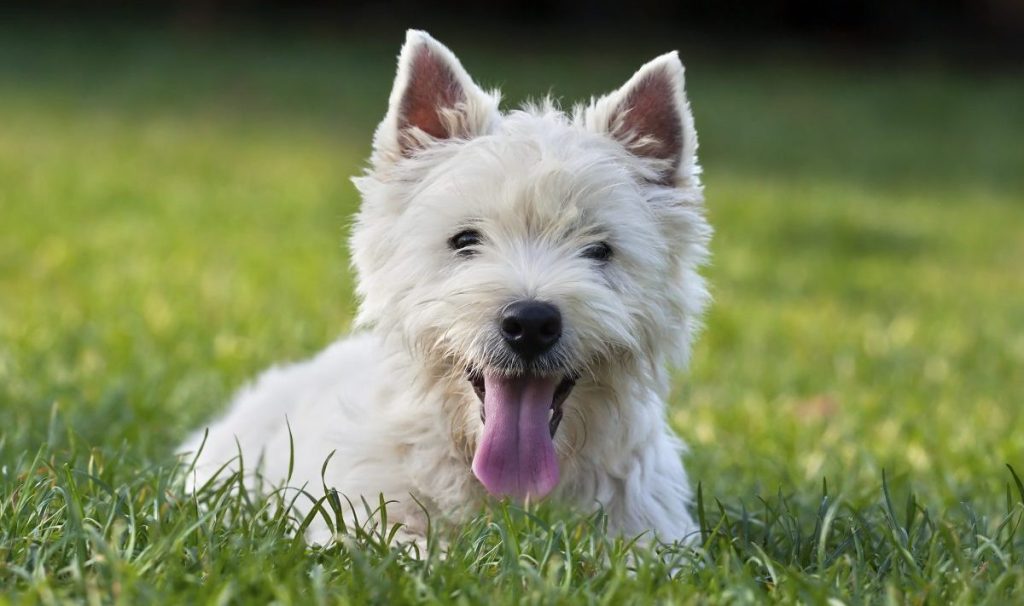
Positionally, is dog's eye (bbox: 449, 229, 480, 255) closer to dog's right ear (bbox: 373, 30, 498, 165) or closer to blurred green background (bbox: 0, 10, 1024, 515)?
dog's right ear (bbox: 373, 30, 498, 165)

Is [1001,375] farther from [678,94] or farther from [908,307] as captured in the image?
[678,94]

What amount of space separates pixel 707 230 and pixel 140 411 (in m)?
2.94

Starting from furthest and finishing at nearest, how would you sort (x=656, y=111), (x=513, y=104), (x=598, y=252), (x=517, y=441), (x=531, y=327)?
(x=513, y=104) < (x=656, y=111) < (x=598, y=252) < (x=517, y=441) < (x=531, y=327)

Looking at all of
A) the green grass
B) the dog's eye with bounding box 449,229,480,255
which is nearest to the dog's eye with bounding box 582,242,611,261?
the dog's eye with bounding box 449,229,480,255

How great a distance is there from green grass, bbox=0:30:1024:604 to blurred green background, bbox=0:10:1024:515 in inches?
1.5

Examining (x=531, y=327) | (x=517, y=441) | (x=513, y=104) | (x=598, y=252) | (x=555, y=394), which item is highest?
(x=513, y=104)

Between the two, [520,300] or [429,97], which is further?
[429,97]

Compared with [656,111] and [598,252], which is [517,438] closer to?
[598,252]

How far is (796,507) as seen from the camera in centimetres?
493

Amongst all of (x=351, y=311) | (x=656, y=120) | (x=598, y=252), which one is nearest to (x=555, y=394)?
(x=598, y=252)

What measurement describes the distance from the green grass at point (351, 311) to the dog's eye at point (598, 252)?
0.86 m

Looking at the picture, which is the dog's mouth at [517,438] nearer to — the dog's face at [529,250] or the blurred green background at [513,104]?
the dog's face at [529,250]

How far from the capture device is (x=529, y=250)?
169 inches

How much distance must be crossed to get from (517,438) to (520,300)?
1.46 feet
